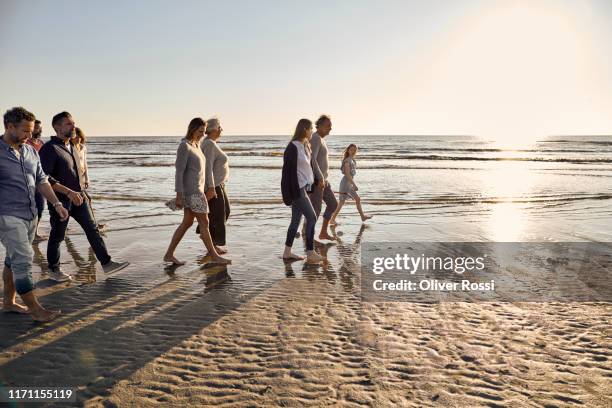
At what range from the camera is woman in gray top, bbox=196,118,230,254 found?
6395mm

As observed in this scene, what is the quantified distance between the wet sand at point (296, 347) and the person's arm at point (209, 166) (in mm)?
1464

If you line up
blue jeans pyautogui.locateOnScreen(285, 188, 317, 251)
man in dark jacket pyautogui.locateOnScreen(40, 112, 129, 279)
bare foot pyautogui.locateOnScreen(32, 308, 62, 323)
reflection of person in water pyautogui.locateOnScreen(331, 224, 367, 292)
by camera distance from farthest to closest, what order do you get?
blue jeans pyautogui.locateOnScreen(285, 188, 317, 251) < reflection of person in water pyautogui.locateOnScreen(331, 224, 367, 292) < man in dark jacket pyautogui.locateOnScreen(40, 112, 129, 279) < bare foot pyautogui.locateOnScreen(32, 308, 62, 323)

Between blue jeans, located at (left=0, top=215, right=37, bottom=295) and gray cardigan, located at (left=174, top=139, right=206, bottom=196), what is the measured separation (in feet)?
6.61

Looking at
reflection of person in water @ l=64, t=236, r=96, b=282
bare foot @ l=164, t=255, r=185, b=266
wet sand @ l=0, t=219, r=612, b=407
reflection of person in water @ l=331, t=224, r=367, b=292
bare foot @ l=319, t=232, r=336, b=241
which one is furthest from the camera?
bare foot @ l=319, t=232, r=336, b=241

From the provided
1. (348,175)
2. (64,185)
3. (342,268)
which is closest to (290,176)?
(342,268)

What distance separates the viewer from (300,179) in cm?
621

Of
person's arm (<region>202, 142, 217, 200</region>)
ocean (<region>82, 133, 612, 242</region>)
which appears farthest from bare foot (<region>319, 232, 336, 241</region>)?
person's arm (<region>202, 142, 217, 200</region>)

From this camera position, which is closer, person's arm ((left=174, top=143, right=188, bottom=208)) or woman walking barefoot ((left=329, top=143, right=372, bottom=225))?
person's arm ((left=174, top=143, right=188, bottom=208))

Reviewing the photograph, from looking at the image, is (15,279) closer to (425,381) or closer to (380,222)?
(425,381)

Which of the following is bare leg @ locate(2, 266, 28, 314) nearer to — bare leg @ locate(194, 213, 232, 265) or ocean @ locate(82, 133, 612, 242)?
bare leg @ locate(194, 213, 232, 265)

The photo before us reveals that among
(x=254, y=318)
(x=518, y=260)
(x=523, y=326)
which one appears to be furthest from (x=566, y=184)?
(x=254, y=318)

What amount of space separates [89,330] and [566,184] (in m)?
18.6

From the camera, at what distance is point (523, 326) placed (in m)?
3.95

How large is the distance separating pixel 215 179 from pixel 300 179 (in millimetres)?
1415
